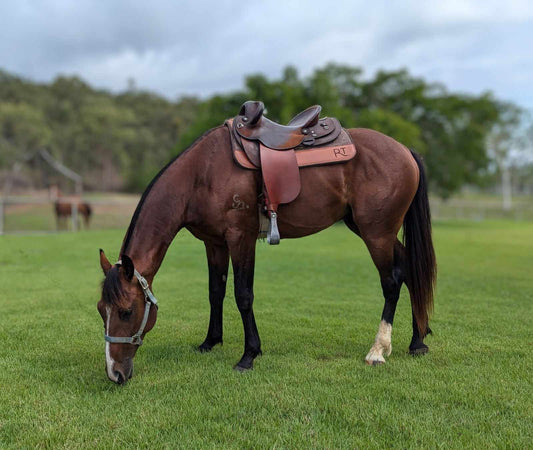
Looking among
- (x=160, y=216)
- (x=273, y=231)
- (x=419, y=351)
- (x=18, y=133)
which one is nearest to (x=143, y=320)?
(x=160, y=216)

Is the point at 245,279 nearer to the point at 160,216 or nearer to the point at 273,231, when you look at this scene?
the point at 273,231

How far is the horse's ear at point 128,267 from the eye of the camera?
9.64 feet

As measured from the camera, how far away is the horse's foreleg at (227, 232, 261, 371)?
11.3ft

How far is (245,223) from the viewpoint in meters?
3.45

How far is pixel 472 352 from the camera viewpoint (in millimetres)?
3758

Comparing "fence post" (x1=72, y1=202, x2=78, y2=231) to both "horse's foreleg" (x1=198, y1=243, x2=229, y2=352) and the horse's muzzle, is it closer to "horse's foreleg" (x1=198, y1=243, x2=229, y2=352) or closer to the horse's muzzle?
"horse's foreleg" (x1=198, y1=243, x2=229, y2=352)

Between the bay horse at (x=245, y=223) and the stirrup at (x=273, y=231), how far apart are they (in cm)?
13

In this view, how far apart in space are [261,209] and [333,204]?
60 centimetres

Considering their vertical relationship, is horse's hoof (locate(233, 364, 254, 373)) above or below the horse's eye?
below

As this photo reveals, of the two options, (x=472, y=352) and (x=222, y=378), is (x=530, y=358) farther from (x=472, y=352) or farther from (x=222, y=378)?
(x=222, y=378)

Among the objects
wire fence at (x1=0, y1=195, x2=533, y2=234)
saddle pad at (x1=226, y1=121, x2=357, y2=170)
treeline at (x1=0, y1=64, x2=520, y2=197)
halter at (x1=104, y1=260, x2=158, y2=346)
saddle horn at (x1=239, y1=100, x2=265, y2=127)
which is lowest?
wire fence at (x1=0, y1=195, x2=533, y2=234)

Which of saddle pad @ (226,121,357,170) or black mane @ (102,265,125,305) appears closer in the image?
black mane @ (102,265,125,305)

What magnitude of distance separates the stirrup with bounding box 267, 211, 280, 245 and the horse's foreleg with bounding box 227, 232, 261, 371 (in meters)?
0.16

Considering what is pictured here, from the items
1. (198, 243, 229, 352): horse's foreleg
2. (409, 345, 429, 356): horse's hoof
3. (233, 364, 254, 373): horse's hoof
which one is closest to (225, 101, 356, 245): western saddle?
(198, 243, 229, 352): horse's foreleg
